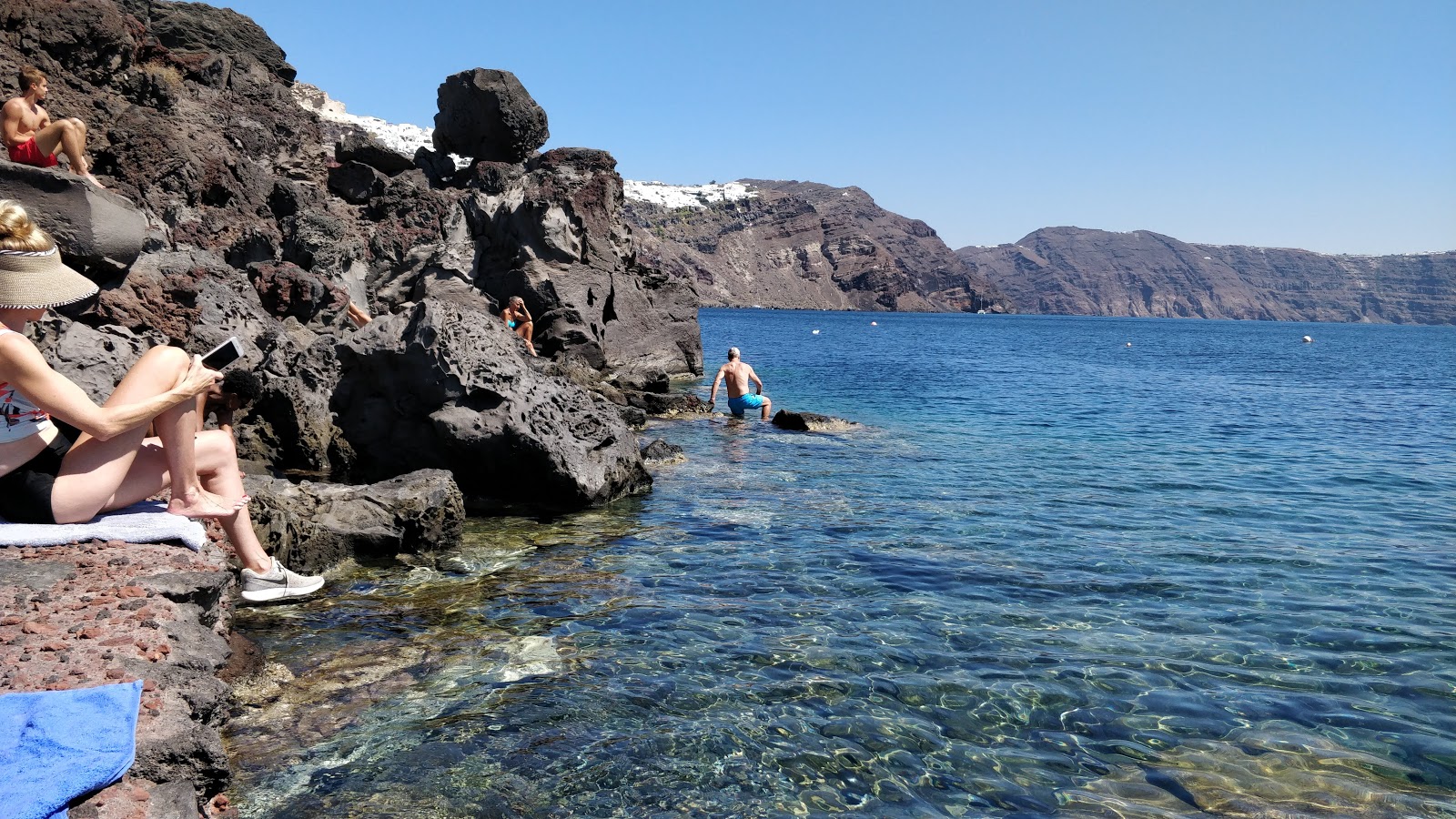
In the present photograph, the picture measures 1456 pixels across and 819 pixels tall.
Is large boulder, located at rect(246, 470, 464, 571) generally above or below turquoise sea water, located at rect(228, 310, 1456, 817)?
above

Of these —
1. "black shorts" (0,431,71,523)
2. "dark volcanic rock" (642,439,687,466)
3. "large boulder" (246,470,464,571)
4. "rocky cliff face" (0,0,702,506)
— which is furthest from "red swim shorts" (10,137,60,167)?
"dark volcanic rock" (642,439,687,466)

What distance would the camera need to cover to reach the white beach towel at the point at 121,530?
522 centimetres

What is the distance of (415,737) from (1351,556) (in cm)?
1068

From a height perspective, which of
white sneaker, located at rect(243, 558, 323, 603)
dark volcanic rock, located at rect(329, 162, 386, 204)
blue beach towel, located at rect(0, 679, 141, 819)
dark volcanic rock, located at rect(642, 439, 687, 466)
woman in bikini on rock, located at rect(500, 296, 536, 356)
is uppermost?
dark volcanic rock, located at rect(329, 162, 386, 204)

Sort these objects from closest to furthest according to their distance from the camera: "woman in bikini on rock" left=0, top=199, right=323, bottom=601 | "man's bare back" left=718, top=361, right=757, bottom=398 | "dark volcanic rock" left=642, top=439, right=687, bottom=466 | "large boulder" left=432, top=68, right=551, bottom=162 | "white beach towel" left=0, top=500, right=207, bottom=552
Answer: "woman in bikini on rock" left=0, top=199, right=323, bottom=601 < "white beach towel" left=0, top=500, right=207, bottom=552 < "dark volcanic rock" left=642, top=439, right=687, bottom=466 < "man's bare back" left=718, top=361, right=757, bottom=398 < "large boulder" left=432, top=68, right=551, bottom=162

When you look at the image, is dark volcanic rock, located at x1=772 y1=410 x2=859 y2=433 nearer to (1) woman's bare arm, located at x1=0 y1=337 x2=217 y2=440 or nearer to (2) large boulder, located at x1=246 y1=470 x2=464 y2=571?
(2) large boulder, located at x1=246 y1=470 x2=464 y2=571

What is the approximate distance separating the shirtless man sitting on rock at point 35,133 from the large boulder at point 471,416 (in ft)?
13.0

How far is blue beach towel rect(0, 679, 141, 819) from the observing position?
3.22 metres

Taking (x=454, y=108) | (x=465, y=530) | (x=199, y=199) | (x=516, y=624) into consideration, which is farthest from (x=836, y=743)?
(x=454, y=108)

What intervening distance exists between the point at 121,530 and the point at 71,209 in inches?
227

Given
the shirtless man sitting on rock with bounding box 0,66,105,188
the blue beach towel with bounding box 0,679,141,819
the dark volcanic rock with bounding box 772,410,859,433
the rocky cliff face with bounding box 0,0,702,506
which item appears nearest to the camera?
the blue beach towel with bounding box 0,679,141,819

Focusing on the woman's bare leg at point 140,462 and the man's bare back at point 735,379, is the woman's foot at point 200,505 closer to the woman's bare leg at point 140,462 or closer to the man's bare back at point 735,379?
the woman's bare leg at point 140,462

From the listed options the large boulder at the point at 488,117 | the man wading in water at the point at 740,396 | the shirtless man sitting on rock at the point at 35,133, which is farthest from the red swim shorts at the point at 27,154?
the large boulder at the point at 488,117

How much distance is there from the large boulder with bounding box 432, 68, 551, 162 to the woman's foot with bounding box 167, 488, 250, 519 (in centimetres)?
3555
